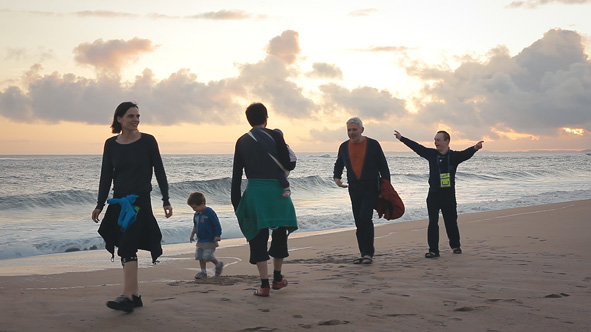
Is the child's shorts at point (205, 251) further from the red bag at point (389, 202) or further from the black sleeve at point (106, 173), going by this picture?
the black sleeve at point (106, 173)

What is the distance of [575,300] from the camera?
5074mm

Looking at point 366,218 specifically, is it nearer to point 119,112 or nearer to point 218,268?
point 218,268

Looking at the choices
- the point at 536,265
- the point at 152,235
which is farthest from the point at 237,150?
the point at 536,265

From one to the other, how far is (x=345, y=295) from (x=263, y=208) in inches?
42.5

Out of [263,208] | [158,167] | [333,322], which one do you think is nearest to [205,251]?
[263,208]

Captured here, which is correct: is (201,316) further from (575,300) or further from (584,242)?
(584,242)

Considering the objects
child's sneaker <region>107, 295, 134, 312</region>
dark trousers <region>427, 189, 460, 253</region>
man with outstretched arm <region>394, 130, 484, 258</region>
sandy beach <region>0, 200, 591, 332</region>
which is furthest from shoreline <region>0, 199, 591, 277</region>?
child's sneaker <region>107, 295, 134, 312</region>

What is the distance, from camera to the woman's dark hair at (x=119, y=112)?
4.83m

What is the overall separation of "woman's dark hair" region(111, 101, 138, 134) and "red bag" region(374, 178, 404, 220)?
145 inches

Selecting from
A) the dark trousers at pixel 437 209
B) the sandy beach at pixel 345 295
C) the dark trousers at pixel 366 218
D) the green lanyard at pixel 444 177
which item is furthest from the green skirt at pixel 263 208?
the green lanyard at pixel 444 177

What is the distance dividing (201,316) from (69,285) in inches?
113

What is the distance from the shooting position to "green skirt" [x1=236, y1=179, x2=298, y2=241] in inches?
208

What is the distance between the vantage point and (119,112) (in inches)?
190

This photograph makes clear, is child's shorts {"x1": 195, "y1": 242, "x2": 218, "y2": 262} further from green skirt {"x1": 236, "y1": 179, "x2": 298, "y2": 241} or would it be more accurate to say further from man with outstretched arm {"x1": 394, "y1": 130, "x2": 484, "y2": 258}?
man with outstretched arm {"x1": 394, "y1": 130, "x2": 484, "y2": 258}
